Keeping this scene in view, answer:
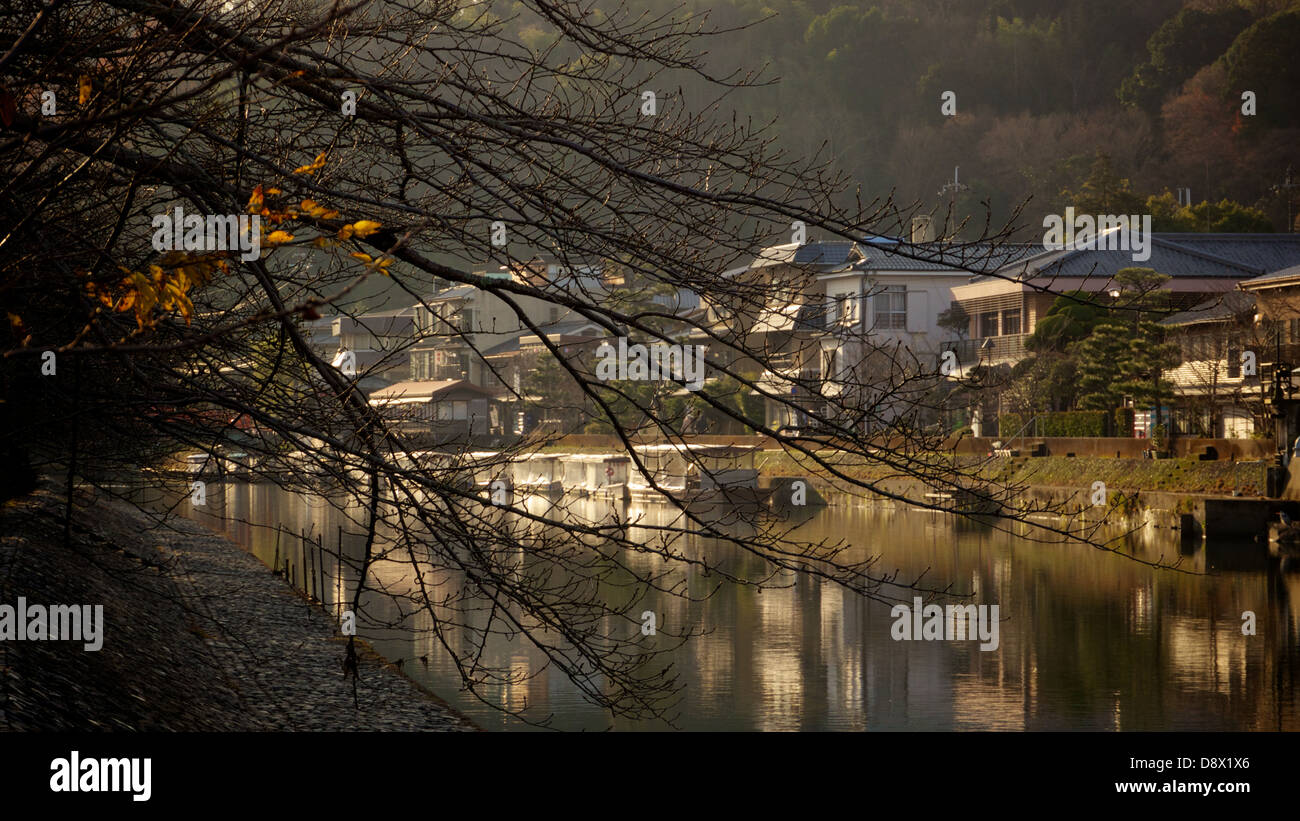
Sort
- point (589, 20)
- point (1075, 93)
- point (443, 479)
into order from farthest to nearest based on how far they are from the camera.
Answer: point (1075, 93), point (589, 20), point (443, 479)

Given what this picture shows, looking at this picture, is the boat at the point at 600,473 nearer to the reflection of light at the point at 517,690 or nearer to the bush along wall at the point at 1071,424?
the bush along wall at the point at 1071,424

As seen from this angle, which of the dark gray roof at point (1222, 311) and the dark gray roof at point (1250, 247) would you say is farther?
the dark gray roof at point (1250, 247)

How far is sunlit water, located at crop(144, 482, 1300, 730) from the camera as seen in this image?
12.0m

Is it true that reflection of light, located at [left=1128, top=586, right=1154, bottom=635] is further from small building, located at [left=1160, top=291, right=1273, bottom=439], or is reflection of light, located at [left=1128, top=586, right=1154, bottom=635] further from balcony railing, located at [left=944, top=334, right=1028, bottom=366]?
balcony railing, located at [left=944, top=334, right=1028, bottom=366]

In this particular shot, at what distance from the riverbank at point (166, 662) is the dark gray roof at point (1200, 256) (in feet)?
77.9

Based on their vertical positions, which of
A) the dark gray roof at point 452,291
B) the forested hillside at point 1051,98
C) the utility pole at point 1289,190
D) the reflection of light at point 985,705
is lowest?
the reflection of light at point 985,705

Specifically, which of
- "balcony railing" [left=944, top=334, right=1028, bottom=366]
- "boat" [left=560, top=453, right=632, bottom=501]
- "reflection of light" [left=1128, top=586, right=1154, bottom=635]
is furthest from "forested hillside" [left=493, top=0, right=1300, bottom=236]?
"reflection of light" [left=1128, top=586, right=1154, bottom=635]

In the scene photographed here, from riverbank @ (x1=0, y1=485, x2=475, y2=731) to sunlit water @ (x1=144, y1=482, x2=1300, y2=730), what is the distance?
67 cm

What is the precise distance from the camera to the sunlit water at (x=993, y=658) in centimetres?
1201

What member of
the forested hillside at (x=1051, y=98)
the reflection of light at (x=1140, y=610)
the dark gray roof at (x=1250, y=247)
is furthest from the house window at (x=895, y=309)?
the reflection of light at (x=1140, y=610)

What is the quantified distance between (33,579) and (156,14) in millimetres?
6102
